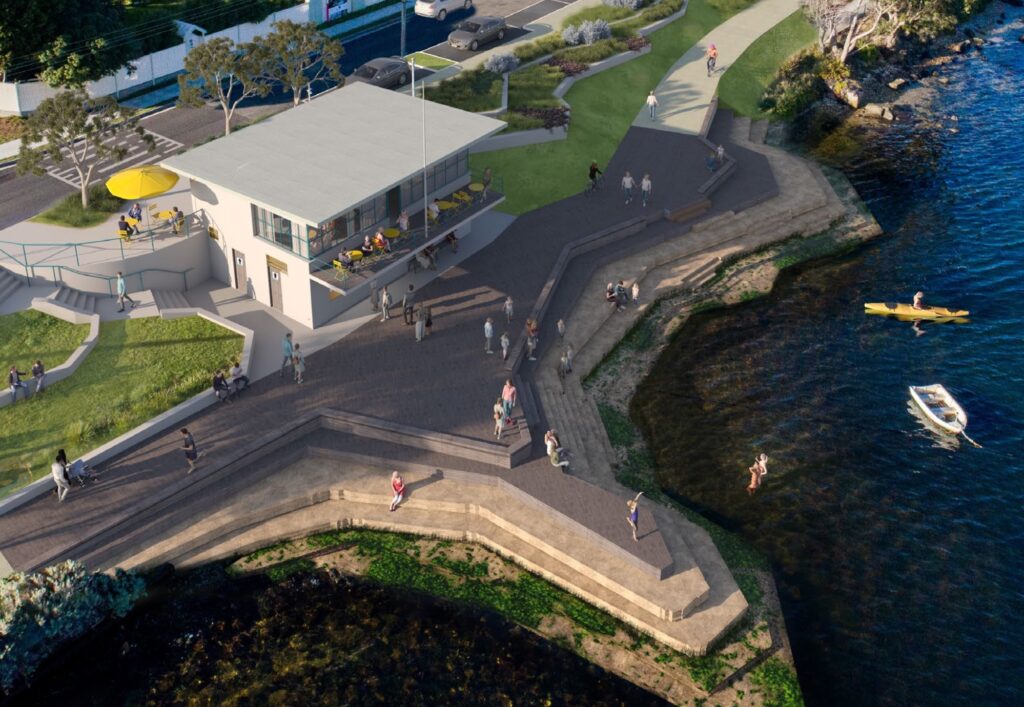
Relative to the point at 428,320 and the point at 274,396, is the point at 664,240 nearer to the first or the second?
the point at 428,320

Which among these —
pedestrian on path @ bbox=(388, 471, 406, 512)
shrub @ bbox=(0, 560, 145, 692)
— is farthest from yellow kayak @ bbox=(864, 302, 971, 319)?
shrub @ bbox=(0, 560, 145, 692)

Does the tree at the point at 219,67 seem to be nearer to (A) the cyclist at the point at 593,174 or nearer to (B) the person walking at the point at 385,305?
(B) the person walking at the point at 385,305

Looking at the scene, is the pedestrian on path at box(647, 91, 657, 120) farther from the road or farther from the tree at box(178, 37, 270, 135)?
the tree at box(178, 37, 270, 135)

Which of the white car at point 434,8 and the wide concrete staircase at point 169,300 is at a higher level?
the white car at point 434,8

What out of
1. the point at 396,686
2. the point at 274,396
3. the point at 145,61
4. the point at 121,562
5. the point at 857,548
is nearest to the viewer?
the point at 396,686

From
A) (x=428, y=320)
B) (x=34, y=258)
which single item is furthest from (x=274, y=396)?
(x=34, y=258)

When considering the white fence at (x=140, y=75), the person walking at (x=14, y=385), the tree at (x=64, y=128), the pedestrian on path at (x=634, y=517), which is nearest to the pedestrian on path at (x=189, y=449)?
the person walking at (x=14, y=385)

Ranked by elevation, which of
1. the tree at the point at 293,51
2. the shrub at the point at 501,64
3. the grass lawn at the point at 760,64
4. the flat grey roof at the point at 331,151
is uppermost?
the tree at the point at 293,51
